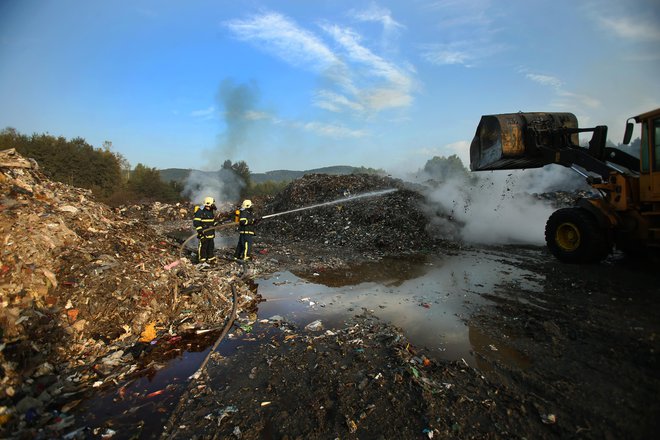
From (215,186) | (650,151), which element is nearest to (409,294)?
(650,151)

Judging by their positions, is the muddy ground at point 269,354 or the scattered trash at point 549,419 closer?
the scattered trash at point 549,419

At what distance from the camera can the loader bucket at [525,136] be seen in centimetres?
729

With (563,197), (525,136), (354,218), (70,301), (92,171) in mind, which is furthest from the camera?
(92,171)

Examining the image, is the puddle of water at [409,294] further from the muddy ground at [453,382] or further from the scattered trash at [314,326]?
the muddy ground at [453,382]

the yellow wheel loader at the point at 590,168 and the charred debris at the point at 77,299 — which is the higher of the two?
the yellow wheel loader at the point at 590,168

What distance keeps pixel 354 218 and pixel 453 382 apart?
9187 mm

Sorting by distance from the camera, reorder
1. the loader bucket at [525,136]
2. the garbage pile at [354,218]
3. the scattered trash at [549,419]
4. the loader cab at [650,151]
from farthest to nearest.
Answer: the garbage pile at [354,218], the loader bucket at [525,136], the loader cab at [650,151], the scattered trash at [549,419]

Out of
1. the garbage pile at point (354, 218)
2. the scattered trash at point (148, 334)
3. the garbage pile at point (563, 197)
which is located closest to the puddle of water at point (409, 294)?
the scattered trash at point (148, 334)

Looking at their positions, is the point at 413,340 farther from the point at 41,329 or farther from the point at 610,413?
the point at 41,329

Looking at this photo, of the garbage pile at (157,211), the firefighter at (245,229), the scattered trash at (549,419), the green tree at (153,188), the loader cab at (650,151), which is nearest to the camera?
the scattered trash at (549,419)

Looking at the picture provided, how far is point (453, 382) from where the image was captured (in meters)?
3.30

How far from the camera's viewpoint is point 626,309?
4773mm

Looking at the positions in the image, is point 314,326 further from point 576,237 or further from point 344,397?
point 576,237

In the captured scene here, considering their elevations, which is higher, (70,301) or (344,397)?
(70,301)
